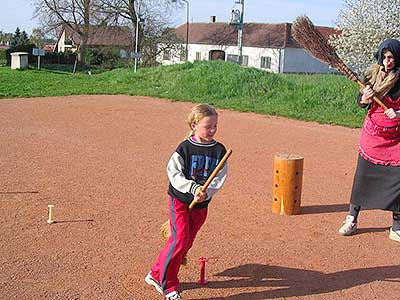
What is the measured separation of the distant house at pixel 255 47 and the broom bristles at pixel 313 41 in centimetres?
3770

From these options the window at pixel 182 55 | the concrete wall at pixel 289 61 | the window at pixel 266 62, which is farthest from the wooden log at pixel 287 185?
the window at pixel 182 55

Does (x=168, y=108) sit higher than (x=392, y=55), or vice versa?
(x=392, y=55)

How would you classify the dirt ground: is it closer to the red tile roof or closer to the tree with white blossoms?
the tree with white blossoms

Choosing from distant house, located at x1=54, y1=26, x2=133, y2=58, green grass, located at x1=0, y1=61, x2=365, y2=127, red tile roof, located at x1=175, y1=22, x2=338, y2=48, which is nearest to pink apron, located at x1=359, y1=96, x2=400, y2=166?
green grass, located at x1=0, y1=61, x2=365, y2=127

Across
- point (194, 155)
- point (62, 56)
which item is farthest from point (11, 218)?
point (62, 56)

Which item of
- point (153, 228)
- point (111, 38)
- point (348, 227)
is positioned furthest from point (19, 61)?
point (111, 38)

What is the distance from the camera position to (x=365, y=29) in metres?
26.3

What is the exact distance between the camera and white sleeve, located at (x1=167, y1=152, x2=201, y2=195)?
3.76 m

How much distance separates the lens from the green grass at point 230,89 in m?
14.8

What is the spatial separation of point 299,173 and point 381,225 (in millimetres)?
1033

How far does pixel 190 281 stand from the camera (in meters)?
4.37

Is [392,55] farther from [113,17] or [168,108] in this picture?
[113,17]

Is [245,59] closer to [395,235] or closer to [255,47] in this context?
[255,47]

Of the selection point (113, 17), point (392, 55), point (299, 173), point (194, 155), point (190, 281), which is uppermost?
point (113, 17)
